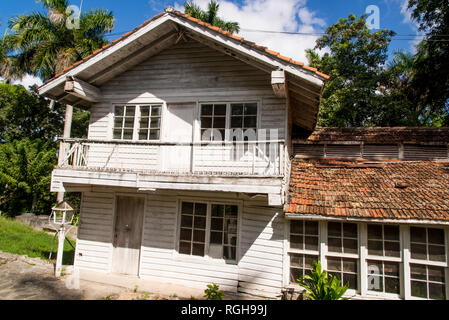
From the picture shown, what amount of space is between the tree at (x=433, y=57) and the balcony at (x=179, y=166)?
55.0ft

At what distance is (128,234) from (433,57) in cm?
2148

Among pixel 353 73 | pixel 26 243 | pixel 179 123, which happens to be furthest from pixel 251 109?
pixel 353 73

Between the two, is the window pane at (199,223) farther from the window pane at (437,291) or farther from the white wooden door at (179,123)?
the window pane at (437,291)

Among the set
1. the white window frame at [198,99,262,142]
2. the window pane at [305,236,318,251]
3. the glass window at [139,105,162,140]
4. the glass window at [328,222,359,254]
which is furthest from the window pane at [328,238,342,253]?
the glass window at [139,105,162,140]

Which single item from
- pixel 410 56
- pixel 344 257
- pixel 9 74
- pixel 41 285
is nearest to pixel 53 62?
pixel 9 74

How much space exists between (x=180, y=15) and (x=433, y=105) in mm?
21276

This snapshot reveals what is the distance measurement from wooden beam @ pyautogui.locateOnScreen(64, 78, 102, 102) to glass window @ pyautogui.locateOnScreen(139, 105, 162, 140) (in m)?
1.59

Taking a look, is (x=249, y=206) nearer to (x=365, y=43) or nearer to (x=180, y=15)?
(x=180, y=15)

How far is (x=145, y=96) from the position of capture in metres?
9.32

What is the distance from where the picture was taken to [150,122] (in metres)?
9.30

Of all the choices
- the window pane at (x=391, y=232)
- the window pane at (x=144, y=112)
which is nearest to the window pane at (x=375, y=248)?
the window pane at (x=391, y=232)

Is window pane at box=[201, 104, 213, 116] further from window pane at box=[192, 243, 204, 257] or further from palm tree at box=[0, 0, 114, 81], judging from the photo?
palm tree at box=[0, 0, 114, 81]

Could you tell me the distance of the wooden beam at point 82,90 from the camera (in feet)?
28.6

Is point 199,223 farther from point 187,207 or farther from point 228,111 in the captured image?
point 228,111
